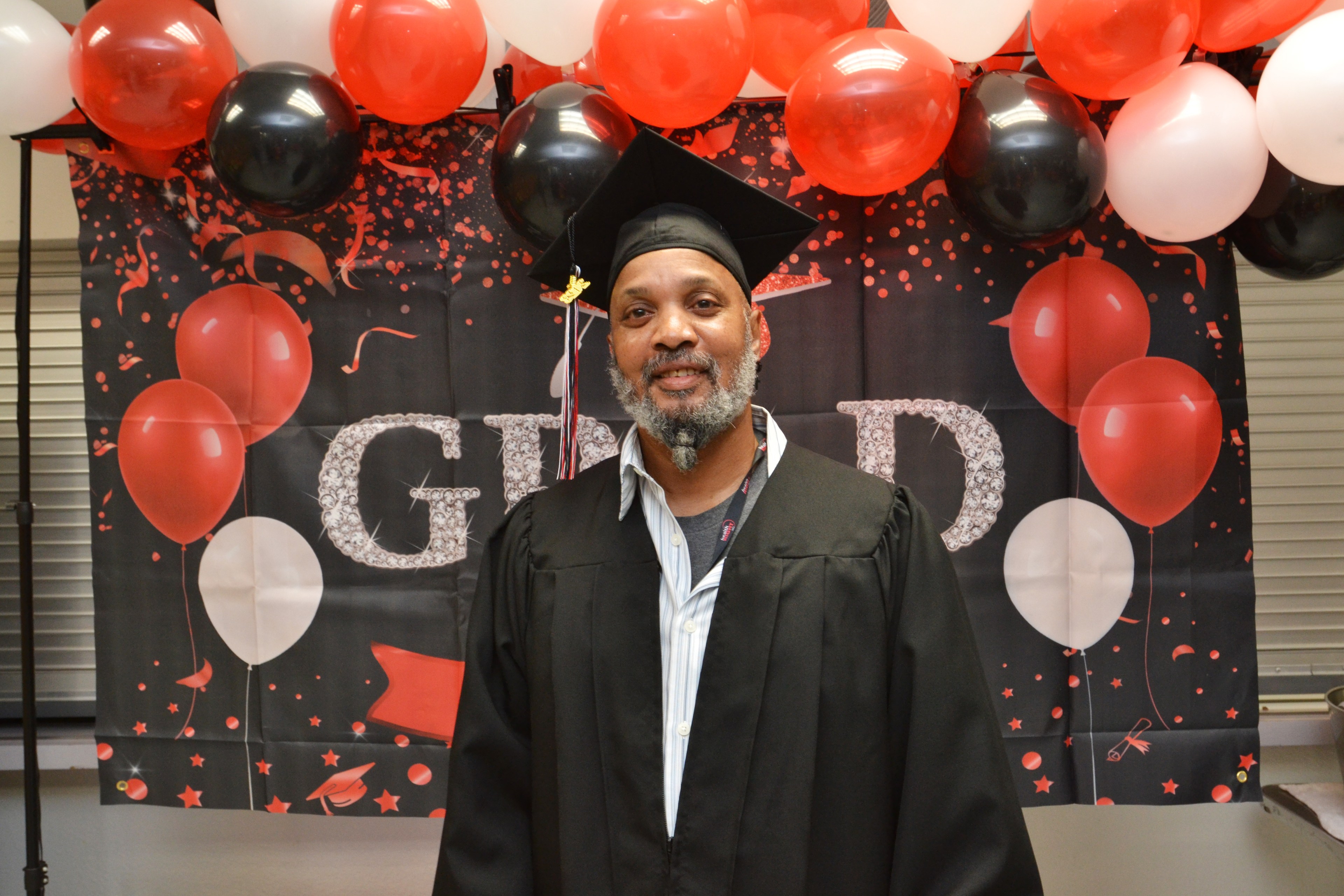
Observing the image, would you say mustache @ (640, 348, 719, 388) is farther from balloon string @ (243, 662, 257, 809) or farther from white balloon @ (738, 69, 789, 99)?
balloon string @ (243, 662, 257, 809)

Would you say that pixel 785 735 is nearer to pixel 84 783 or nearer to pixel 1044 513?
pixel 1044 513

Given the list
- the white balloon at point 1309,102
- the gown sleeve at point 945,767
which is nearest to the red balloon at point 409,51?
the gown sleeve at point 945,767

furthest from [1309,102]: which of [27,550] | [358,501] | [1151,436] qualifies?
[27,550]

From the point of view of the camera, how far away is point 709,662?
4.36 feet

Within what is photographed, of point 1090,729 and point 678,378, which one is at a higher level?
point 678,378

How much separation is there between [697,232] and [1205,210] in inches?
43.8

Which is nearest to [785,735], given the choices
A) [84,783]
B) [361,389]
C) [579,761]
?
[579,761]

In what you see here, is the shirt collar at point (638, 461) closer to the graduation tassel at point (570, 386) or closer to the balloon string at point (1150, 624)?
the graduation tassel at point (570, 386)

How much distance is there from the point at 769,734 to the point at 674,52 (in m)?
1.32

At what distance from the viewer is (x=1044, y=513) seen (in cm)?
214

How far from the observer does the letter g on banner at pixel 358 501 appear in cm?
221

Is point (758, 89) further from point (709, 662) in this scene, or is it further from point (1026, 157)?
point (709, 662)

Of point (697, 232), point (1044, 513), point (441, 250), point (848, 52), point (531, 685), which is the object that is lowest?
point (531, 685)

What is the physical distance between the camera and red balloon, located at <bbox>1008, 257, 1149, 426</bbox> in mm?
2111
